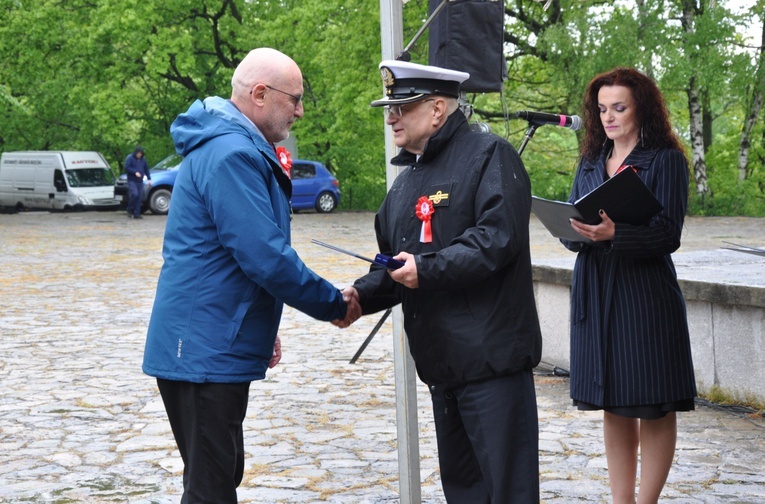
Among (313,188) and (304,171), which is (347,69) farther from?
(313,188)

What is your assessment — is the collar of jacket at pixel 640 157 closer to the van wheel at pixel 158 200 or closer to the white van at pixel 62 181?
the van wheel at pixel 158 200

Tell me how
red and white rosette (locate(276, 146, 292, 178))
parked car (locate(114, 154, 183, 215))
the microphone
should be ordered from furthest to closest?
parked car (locate(114, 154, 183, 215)) < the microphone < red and white rosette (locate(276, 146, 292, 178))

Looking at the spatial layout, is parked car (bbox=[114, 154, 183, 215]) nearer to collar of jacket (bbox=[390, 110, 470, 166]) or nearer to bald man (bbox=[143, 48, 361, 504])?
bald man (bbox=[143, 48, 361, 504])

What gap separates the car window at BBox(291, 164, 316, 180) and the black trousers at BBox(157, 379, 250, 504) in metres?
28.9

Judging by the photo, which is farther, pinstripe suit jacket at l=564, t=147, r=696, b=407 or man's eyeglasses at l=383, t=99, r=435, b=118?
pinstripe suit jacket at l=564, t=147, r=696, b=407

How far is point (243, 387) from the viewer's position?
383 cm

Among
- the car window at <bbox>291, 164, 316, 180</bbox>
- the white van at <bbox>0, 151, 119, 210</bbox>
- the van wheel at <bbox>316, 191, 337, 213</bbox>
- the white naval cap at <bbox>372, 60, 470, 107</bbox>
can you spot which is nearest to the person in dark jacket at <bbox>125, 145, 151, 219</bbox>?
the car window at <bbox>291, 164, 316, 180</bbox>

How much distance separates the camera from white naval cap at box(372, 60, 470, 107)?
381 cm

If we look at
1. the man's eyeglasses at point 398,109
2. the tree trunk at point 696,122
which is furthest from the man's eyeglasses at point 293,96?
the tree trunk at point 696,122

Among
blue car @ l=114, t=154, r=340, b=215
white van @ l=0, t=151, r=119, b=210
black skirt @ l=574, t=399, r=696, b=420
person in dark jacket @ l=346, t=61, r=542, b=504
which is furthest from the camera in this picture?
white van @ l=0, t=151, r=119, b=210

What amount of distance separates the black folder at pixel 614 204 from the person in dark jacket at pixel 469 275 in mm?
442

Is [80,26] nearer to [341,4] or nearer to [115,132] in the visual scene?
[115,132]

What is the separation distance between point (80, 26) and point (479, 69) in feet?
117

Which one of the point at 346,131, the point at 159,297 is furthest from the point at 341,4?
the point at 159,297
